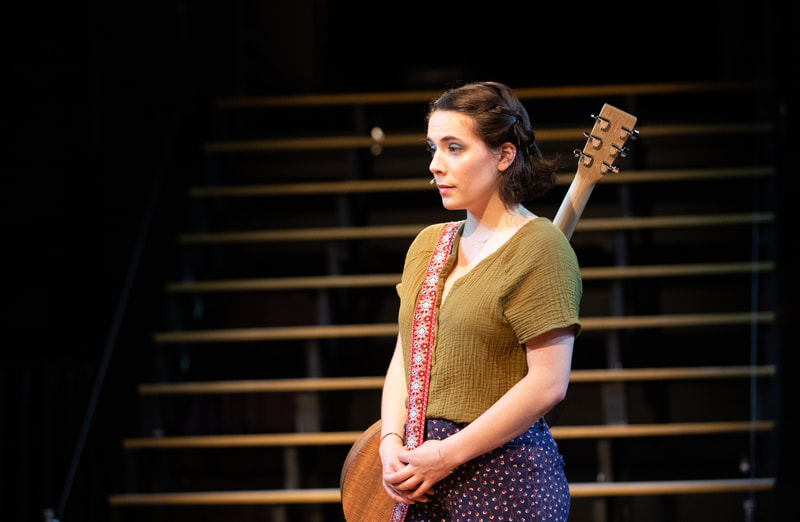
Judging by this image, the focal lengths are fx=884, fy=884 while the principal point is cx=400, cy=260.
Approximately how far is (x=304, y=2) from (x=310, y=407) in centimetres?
321

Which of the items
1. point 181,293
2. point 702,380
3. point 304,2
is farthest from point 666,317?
point 304,2

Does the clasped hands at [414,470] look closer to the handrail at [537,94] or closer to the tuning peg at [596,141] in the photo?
the tuning peg at [596,141]

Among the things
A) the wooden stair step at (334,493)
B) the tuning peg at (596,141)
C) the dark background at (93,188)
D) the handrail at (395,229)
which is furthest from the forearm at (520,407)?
the handrail at (395,229)

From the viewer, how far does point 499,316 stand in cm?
142

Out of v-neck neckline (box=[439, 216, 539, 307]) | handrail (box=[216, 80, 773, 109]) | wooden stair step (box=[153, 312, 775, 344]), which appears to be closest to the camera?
v-neck neckline (box=[439, 216, 539, 307])

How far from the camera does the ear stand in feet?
4.95

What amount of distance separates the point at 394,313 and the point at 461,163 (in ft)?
8.14

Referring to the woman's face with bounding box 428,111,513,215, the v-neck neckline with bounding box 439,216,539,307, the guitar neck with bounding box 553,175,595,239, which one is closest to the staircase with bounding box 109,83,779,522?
the guitar neck with bounding box 553,175,595,239

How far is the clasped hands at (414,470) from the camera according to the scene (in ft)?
4.62

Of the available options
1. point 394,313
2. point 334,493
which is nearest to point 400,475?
point 334,493

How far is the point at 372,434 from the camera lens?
5.47 ft

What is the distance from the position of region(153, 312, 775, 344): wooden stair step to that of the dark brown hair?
2.06 metres

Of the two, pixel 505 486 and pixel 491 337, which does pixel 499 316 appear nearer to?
pixel 491 337

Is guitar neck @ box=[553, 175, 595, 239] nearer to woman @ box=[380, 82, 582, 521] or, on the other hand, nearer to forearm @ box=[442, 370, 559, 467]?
woman @ box=[380, 82, 582, 521]
